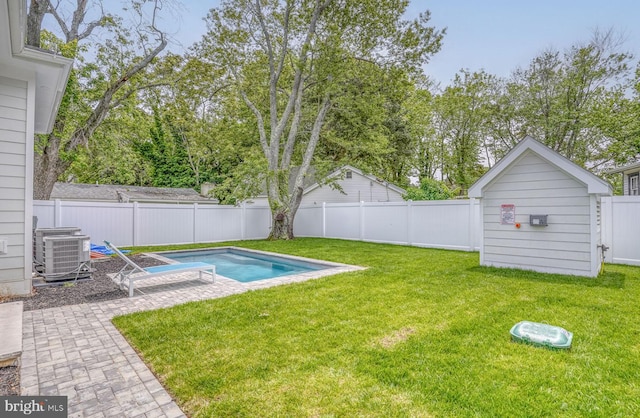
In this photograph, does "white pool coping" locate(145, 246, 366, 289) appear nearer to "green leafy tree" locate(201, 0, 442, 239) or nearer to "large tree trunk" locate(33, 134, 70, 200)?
"large tree trunk" locate(33, 134, 70, 200)

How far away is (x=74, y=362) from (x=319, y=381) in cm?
234

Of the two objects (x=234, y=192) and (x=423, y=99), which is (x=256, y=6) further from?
(x=423, y=99)

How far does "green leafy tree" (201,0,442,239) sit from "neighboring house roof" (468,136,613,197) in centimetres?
806

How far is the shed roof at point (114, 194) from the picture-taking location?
18484mm

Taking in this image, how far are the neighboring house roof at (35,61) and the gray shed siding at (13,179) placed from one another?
378 mm

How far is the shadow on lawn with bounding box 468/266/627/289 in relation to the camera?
589cm

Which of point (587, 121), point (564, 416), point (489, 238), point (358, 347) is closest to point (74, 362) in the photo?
point (358, 347)

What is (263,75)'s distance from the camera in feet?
51.5

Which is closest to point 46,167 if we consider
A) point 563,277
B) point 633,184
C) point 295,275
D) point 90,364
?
point 295,275

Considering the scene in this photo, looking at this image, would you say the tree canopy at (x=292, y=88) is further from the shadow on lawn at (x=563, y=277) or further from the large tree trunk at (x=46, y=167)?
the shadow on lawn at (x=563, y=277)

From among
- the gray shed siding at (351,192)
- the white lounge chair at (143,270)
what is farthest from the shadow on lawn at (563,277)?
the gray shed siding at (351,192)

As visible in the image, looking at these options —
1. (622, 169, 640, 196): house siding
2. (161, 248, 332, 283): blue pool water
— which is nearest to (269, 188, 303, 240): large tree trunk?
(161, 248, 332, 283): blue pool water

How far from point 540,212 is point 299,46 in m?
12.3

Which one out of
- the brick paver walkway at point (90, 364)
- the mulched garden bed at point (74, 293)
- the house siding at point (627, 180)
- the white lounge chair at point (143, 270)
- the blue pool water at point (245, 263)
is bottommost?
the blue pool water at point (245, 263)
